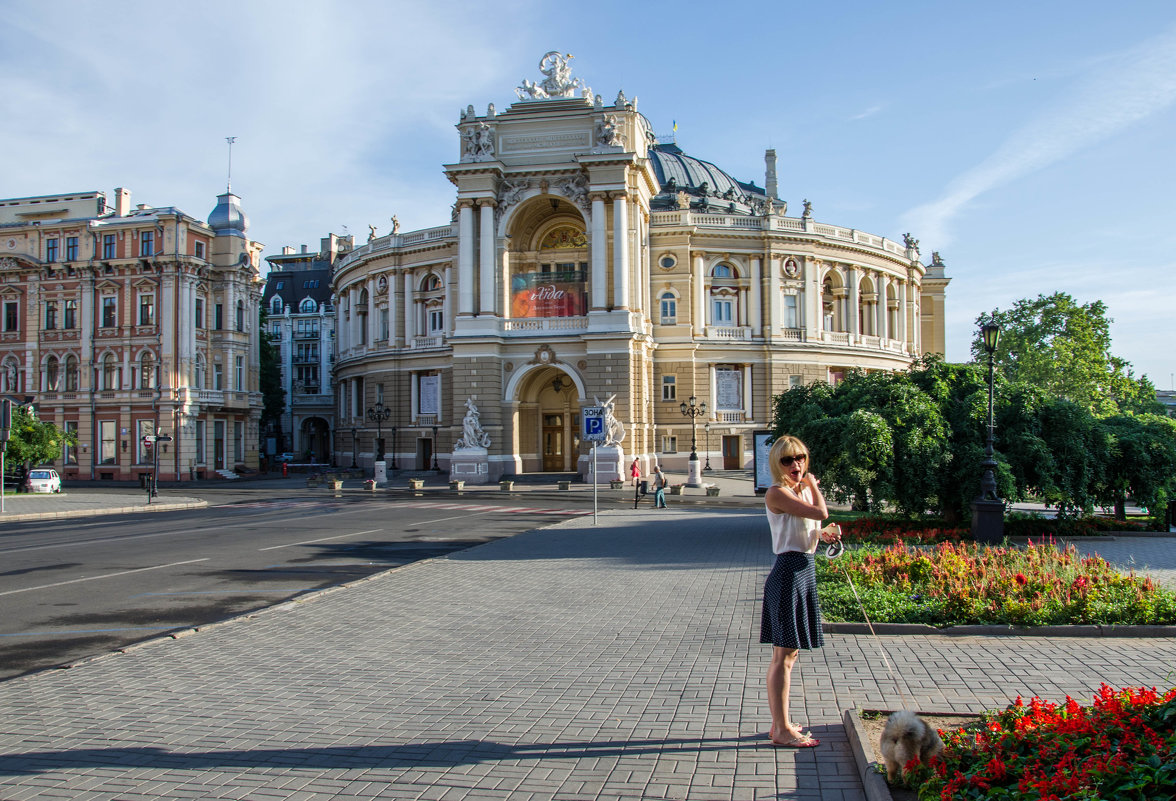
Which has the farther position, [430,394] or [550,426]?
[430,394]

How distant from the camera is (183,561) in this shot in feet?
51.8

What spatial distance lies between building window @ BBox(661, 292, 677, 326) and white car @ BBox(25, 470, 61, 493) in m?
35.0

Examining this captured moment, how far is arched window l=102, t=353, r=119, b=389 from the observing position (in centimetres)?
5350

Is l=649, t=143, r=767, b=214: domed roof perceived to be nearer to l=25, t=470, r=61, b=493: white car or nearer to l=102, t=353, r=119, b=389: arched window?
l=102, t=353, r=119, b=389: arched window

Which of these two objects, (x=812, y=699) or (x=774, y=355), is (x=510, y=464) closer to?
(x=774, y=355)

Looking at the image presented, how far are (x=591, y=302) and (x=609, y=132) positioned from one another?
29.5ft

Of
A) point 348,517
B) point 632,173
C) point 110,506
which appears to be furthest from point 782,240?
point 110,506

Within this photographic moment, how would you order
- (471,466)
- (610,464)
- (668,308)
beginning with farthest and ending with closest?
1. (668,308)
2. (471,466)
3. (610,464)

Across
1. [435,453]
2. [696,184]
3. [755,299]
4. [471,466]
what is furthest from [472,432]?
[696,184]

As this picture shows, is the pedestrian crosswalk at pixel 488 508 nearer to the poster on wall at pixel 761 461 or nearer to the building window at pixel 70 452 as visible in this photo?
the poster on wall at pixel 761 461

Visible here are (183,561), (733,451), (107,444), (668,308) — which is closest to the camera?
(183,561)

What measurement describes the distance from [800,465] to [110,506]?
32718mm

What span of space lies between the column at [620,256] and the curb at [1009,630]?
34.8 m

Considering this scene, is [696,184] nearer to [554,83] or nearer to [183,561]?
[554,83]
